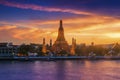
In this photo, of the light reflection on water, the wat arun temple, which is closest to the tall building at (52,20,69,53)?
the wat arun temple

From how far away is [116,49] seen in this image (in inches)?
3295

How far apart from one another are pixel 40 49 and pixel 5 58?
1351cm

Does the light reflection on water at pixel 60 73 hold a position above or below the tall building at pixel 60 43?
below

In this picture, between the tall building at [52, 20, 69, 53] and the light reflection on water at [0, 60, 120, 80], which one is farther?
the tall building at [52, 20, 69, 53]

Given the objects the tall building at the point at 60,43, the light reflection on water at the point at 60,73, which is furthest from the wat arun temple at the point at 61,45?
the light reflection on water at the point at 60,73

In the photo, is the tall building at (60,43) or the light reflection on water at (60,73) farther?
the tall building at (60,43)

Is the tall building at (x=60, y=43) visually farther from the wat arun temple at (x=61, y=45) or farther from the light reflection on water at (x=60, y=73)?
the light reflection on water at (x=60, y=73)

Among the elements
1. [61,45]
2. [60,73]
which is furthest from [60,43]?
[60,73]

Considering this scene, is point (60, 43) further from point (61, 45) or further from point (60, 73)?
point (60, 73)

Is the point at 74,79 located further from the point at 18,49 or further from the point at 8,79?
the point at 18,49

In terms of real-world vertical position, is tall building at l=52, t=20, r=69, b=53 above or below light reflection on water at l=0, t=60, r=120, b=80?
above

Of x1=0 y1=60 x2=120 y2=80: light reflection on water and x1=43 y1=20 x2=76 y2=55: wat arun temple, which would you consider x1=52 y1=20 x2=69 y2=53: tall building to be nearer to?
x1=43 y1=20 x2=76 y2=55: wat arun temple

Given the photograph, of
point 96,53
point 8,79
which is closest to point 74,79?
point 8,79

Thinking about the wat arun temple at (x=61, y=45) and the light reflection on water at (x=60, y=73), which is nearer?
the light reflection on water at (x=60, y=73)
